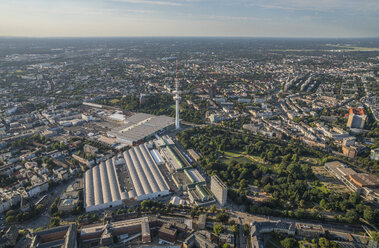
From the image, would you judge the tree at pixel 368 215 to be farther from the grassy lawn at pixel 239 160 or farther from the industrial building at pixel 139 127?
the industrial building at pixel 139 127

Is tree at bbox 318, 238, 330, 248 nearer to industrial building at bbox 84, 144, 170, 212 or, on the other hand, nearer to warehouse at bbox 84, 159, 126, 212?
industrial building at bbox 84, 144, 170, 212

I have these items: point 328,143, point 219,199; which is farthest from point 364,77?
point 219,199

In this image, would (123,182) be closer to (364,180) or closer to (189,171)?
(189,171)

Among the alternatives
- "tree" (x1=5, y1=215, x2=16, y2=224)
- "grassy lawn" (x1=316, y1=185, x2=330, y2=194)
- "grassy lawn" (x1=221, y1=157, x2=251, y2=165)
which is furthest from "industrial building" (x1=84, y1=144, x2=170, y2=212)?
"grassy lawn" (x1=316, y1=185, x2=330, y2=194)

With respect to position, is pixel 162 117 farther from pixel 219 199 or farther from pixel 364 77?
pixel 364 77

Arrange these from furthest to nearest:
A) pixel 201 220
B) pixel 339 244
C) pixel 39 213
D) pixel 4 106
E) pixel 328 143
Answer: pixel 4 106 → pixel 328 143 → pixel 39 213 → pixel 201 220 → pixel 339 244

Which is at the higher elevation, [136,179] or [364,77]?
[364,77]

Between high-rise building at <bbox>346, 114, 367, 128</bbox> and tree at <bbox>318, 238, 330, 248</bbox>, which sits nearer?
tree at <bbox>318, 238, 330, 248</bbox>
